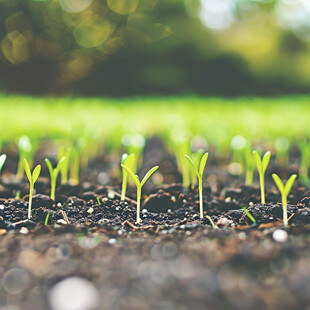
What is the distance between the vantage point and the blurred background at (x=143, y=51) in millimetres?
8719

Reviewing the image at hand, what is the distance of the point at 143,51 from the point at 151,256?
8501 millimetres

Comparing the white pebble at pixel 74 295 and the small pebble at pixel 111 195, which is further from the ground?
the small pebble at pixel 111 195

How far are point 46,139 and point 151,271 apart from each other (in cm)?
222

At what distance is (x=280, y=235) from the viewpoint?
1.10 metres

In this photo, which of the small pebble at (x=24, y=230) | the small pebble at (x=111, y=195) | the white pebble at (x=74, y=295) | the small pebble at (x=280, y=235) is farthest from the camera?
the small pebble at (x=111, y=195)

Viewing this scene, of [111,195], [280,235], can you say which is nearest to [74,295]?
[280,235]

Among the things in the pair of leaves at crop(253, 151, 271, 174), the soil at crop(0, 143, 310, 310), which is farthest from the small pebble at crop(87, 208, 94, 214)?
the pair of leaves at crop(253, 151, 271, 174)

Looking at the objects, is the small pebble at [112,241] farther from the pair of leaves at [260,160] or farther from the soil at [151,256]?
the pair of leaves at [260,160]

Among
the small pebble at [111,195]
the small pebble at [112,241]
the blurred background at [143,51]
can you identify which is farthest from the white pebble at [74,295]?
the blurred background at [143,51]

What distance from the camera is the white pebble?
2.52 ft

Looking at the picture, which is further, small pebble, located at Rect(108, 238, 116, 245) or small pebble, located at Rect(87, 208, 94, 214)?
small pebble, located at Rect(87, 208, 94, 214)

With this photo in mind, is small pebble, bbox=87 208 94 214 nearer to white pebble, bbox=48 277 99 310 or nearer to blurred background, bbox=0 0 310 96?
white pebble, bbox=48 277 99 310

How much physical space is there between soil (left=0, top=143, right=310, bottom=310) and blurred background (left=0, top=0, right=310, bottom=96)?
25.9 feet

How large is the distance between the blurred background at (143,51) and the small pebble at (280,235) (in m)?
8.19
